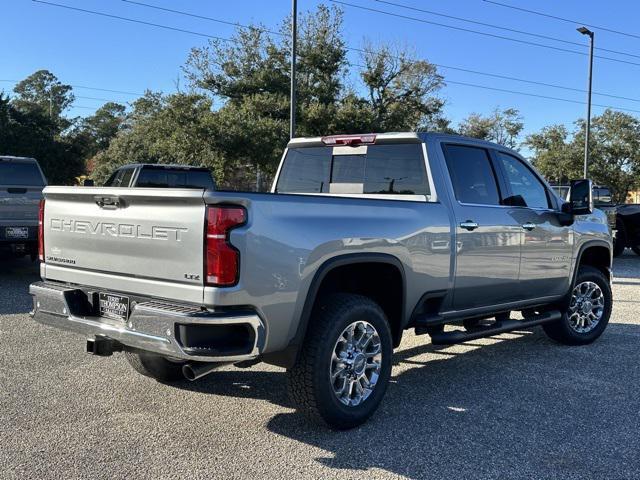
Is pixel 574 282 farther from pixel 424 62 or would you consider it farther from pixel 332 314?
pixel 424 62

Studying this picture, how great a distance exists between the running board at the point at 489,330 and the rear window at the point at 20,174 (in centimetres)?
827

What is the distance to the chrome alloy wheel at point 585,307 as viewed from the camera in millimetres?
6551

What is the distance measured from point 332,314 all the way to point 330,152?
6.44 ft

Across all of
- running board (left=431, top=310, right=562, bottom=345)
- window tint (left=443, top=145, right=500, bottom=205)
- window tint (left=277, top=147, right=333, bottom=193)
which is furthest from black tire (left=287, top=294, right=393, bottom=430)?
window tint (left=277, top=147, right=333, bottom=193)

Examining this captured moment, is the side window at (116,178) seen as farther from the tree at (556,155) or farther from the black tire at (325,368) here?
the tree at (556,155)

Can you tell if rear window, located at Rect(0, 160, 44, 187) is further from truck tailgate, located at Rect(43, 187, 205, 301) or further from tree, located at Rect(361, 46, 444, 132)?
tree, located at Rect(361, 46, 444, 132)

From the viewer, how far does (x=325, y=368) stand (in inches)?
153

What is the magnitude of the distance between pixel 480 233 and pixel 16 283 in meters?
7.96

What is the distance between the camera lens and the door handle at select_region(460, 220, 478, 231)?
16.0 ft

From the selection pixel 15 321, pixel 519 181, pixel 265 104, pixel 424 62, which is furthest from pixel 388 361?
pixel 424 62

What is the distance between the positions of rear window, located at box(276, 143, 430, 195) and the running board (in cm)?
116

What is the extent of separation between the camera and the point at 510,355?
6168 millimetres

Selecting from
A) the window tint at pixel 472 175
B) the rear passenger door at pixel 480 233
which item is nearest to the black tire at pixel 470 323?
the rear passenger door at pixel 480 233

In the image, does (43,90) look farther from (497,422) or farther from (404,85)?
(497,422)
